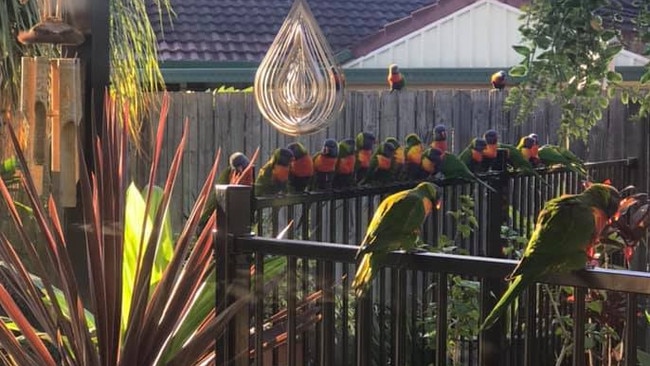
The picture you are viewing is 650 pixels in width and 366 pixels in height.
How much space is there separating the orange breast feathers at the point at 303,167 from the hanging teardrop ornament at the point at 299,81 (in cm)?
93

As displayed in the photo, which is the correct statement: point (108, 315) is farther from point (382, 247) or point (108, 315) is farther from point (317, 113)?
point (317, 113)

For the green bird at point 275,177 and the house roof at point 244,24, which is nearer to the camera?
the green bird at point 275,177

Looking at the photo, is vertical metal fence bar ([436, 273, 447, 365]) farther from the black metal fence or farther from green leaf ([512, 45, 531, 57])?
green leaf ([512, 45, 531, 57])

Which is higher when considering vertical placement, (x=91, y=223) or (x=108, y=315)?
(x=91, y=223)

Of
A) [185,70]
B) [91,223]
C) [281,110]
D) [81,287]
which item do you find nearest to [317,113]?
[281,110]

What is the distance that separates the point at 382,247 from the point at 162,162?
13.8ft

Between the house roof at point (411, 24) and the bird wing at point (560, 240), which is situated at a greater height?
the house roof at point (411, 24)

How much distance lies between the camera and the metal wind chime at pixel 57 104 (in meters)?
2.33

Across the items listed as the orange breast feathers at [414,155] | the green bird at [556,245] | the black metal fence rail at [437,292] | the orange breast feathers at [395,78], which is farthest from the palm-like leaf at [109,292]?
the orange breast feathers at [395,78]

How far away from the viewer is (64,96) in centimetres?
232

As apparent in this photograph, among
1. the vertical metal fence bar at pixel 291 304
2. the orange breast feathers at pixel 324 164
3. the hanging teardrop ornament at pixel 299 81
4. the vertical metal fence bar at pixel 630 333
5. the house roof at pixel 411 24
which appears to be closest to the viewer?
the vertical metal fence bar at pixel 630 333

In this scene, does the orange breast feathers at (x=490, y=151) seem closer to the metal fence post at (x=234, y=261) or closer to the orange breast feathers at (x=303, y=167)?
the orange breast feathers at (x=303, y=167)

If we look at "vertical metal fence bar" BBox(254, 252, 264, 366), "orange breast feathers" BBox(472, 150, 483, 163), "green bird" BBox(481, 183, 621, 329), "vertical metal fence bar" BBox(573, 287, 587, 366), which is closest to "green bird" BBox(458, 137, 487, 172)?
"orange breast feathers" BBox(472, 150, 483, 163)

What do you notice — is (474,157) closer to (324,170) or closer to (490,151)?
(490,151)
